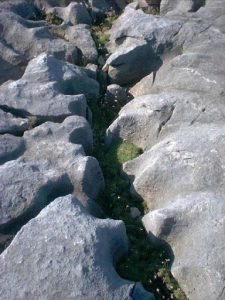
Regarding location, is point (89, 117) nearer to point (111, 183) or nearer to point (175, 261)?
point (111, 183)

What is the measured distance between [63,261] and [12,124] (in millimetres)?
6310

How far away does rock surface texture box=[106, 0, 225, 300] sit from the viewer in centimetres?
1082

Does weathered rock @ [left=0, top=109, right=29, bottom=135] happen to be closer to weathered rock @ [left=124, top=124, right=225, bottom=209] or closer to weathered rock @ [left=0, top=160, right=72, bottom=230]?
weathered rock @ [left=0, top=160, right=72, bottom=230]

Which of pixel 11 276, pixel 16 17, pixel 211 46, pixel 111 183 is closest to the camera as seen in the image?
pixel 11 276

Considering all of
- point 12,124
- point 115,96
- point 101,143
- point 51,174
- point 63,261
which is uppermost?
point 63,261

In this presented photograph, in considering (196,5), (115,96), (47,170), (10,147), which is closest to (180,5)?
(196,5)

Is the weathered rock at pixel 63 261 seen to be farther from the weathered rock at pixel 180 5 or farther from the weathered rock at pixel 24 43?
the weathered rock at pixel 180 5

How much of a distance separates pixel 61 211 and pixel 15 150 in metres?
3.77

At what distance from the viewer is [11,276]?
9875mm

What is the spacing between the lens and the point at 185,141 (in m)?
13.5

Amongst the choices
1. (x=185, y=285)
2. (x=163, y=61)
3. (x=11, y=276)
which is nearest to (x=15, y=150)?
(x=11, y=276)

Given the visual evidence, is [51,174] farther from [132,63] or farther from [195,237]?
[132,63]

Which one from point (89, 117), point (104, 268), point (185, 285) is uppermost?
point (104, 268)

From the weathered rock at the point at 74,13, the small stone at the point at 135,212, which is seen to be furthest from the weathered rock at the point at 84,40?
the small stone at the point at 135,212
